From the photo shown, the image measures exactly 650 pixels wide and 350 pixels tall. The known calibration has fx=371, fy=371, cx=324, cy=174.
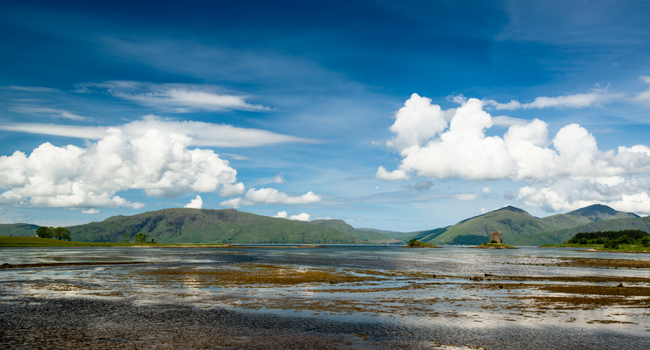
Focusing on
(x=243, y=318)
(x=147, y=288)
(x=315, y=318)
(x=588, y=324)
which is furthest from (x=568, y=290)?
(x=147, y=288)

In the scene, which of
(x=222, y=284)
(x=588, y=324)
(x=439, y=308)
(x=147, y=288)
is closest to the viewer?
(x=588, y=324)

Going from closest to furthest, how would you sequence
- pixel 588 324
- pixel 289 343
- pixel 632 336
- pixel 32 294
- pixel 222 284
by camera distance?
pixel 289 343, pixel 632 336, pixel 588 324, pixel 32 294, pixel 222 284

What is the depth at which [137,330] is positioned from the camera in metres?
26.2

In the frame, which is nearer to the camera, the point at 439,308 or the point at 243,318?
the point at 243,318

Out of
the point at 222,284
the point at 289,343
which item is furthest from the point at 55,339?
the point at 222,284

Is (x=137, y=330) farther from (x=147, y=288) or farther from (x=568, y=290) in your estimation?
(x=568, y=290)

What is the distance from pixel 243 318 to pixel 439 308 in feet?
61.0

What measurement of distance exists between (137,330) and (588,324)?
34.2 m

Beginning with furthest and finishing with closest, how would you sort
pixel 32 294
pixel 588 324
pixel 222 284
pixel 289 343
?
pixel 222 284, pixel 32 294, pixel 588 324, pixel 289 343

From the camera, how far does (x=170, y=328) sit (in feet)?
88.4

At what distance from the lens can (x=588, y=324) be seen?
29.4 meters

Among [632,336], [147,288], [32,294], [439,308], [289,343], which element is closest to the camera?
[289,343]

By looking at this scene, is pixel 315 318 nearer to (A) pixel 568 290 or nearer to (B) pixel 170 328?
(B) pixel 170 328

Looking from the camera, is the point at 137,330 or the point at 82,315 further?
the point at 82,315
